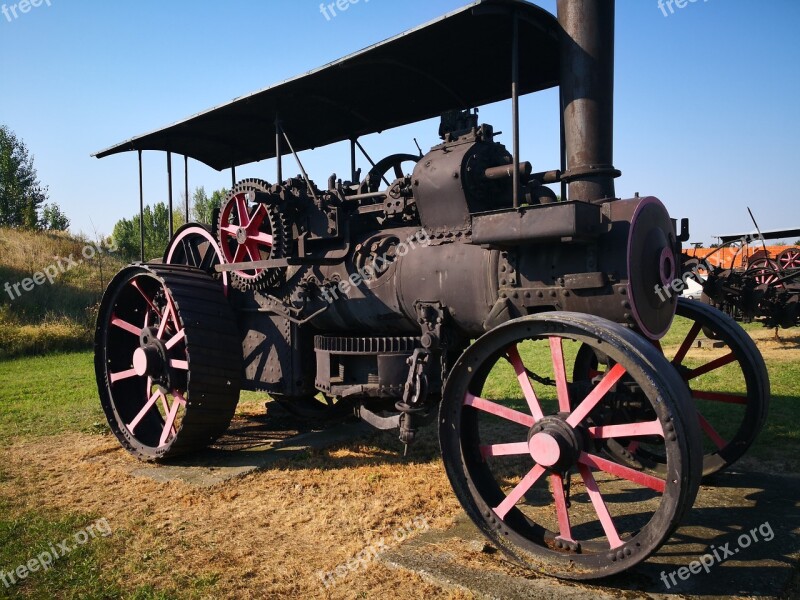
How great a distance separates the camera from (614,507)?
4.15 m

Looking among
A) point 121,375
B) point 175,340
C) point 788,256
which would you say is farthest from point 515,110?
point 788,256

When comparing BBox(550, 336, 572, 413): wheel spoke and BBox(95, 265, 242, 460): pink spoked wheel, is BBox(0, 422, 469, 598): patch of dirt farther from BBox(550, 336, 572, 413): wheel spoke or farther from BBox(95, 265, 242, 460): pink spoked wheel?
BBox(550, 336, 572, 413): wheel spoke

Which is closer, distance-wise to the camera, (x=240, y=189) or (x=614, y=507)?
(x=614, y=507)

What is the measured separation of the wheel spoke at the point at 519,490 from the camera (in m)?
3.28

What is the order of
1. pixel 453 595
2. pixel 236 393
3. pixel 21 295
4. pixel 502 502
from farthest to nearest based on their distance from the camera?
1. pixel 21 295
2. pixel 236 393
3. pixel 502 502
4. pixel 453 595

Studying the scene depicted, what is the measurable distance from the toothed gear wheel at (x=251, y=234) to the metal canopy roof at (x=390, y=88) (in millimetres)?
801

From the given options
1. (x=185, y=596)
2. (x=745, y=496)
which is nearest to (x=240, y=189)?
(x=185, y=596)

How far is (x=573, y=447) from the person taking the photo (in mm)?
3160

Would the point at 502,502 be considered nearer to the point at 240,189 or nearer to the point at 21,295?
the point at 240,189

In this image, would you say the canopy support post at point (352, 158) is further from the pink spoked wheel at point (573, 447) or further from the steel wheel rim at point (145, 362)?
the pink spoked wheel at point (573, 447)

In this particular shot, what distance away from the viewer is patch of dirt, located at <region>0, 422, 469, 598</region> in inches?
131

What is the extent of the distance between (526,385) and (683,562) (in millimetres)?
1254

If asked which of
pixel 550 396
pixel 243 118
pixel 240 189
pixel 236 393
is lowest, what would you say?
pixel 550 396

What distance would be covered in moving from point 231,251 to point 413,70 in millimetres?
2490
